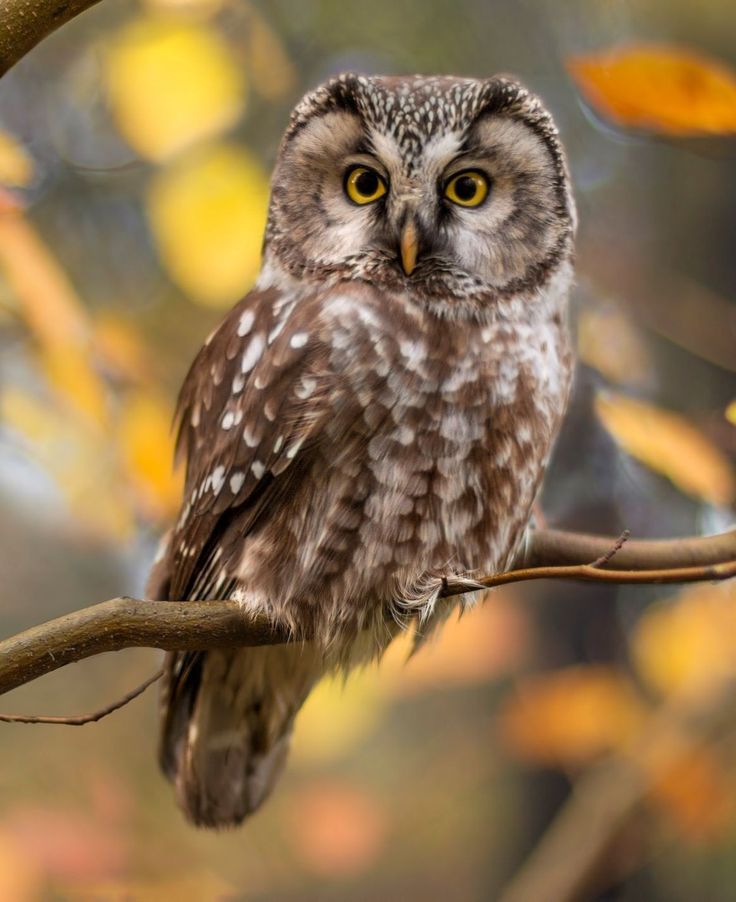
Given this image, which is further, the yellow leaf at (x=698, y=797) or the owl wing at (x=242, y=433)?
the yellow leaf at (x=698, y=797)

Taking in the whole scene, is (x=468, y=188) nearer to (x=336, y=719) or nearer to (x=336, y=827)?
(x=336, y=719)

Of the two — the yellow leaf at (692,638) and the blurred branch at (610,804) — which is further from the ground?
the yellow leaf at (692,638)

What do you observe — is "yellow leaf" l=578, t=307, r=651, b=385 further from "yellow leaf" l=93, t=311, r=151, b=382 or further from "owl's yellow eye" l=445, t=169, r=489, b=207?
"yellow leaf" l=93, t=311, r=151, b=382

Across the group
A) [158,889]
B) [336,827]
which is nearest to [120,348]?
[158,889]

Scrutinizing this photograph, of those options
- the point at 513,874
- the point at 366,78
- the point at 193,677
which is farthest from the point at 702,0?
the point at 513,874

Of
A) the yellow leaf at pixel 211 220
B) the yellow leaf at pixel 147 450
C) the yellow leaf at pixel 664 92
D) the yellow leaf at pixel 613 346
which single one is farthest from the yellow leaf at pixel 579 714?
the yellow leaf at pixel 664 92

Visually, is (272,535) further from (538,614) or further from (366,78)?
(538,614)

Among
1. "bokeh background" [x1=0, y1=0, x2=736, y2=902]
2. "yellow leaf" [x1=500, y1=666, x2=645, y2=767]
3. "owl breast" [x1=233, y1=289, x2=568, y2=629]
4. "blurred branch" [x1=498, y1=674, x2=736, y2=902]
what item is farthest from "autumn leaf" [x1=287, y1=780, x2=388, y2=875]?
"owl breast" [x1=233, y1=289, x2=568, y2=629]

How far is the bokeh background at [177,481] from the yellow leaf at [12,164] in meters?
0.01

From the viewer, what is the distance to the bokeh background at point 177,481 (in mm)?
2977

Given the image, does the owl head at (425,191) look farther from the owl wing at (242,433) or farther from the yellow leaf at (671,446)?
the yellow leaf at (671,446)

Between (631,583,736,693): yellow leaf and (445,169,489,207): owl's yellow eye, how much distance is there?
1837 millimetres

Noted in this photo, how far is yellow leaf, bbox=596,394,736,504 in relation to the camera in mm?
2377

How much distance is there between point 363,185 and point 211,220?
1131mm
